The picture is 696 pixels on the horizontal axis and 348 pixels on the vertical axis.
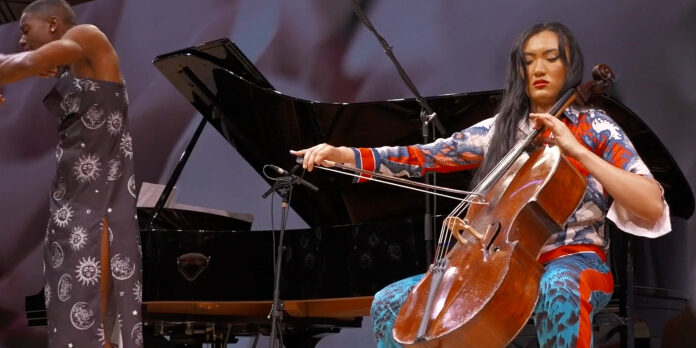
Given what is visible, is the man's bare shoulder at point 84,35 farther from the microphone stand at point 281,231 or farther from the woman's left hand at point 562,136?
the woman's left hand at point 562,136

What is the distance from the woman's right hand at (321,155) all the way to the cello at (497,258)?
0.37 m

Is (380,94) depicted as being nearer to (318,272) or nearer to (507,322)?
(318,272)

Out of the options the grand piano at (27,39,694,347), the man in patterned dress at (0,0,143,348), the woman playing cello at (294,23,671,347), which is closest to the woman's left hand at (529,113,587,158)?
the woman playing cello at (294,23,671,347)

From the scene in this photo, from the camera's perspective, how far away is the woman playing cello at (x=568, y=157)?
2143mm

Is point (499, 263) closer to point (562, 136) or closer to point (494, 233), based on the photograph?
point (494, 233)

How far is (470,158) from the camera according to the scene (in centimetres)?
271

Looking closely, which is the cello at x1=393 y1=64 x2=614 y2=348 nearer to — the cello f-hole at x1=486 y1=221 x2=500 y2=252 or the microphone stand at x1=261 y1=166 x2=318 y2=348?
the cello f-hole at x1=486 y1=221 x2=500 y2=252

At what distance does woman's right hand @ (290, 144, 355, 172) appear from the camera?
2316mm

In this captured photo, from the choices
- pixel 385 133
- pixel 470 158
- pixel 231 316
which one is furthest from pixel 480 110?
pixel 231 316

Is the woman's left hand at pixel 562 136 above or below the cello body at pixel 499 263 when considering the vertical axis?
above

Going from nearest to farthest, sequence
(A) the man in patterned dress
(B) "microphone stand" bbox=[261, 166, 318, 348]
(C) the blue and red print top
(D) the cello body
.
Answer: (D) the cello body
(C) the blue and red print top
(A) the man in patterned dress
(B) "microphone stand" bbox=[261, 166, 318, 348]

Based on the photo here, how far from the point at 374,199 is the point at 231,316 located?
86 cm

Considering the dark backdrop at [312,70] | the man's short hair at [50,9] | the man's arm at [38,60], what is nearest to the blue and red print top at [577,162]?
the dark backdrop at [312,70]

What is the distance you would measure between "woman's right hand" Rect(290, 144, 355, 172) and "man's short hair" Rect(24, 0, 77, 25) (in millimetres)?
1227
